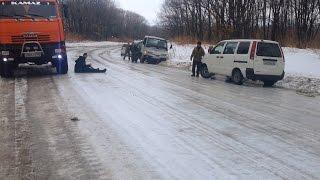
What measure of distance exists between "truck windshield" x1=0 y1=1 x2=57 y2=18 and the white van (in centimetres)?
722

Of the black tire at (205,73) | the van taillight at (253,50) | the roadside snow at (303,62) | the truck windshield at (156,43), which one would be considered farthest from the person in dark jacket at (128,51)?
the van taillight at (253,50)

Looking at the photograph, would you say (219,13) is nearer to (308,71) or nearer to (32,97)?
(308,71)

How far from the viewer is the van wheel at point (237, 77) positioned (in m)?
19.1

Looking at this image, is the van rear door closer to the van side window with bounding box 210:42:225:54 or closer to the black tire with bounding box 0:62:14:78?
the van side window with bounding box 210:42:225:54

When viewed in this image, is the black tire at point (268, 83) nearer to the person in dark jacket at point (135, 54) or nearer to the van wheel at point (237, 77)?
the van wheel at point (237, 77)

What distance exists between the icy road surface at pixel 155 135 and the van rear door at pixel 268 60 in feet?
12.4

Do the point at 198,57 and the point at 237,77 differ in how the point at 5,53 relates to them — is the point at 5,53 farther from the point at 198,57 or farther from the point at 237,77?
the point at 237,77

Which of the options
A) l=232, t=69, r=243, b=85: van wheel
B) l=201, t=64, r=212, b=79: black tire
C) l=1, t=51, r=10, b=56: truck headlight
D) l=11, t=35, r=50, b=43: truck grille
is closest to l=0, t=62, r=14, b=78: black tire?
l=1, t=51, r=10, b=56: truck headlight

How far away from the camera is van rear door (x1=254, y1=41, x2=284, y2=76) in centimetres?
1844

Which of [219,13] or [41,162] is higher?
[219,13]

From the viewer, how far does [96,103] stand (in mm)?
11930

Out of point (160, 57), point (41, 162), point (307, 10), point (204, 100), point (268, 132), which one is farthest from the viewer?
point (307, 10)

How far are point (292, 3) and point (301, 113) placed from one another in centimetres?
2965

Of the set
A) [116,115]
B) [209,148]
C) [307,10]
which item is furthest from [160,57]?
[209,148]
